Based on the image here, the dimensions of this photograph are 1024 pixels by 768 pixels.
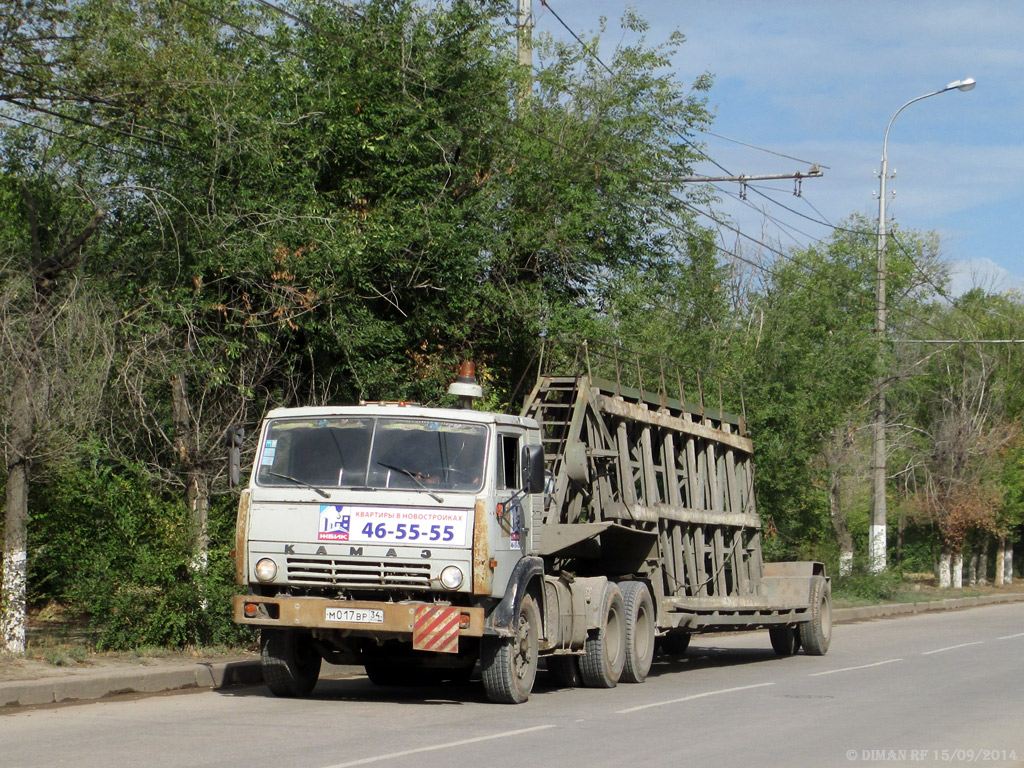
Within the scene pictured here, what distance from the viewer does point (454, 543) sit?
10648 millimetres

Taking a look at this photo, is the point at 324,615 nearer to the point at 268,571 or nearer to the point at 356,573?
the point at 356,573

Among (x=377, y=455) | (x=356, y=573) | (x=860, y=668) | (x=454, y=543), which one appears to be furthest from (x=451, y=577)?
(x=860, y=668)

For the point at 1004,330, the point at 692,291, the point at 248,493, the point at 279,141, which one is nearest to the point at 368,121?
the point at 279,141

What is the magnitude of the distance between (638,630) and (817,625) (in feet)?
17.8

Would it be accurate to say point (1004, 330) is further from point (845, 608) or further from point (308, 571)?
point (308, 571)

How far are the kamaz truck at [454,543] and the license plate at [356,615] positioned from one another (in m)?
0.01

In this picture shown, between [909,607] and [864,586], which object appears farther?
[909,607]

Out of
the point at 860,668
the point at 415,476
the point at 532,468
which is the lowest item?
the point at 860,668

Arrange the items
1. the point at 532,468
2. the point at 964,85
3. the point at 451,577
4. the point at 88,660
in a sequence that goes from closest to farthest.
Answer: the point at 451,577
the point at 532,468
the point at 88,660
the point at 964,85

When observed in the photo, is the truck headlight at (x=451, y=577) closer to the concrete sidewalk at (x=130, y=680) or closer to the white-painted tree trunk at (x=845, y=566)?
the concrete sidewalk at (x=130, y=680)

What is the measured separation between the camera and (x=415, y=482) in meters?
11.0

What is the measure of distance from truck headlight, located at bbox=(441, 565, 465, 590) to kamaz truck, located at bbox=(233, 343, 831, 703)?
0.02 m

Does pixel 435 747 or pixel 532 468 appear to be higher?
pixel 532 468

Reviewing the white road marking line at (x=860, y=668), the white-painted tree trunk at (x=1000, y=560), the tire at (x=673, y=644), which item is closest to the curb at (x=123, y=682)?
the white road marking line at (x=860, y=668)
